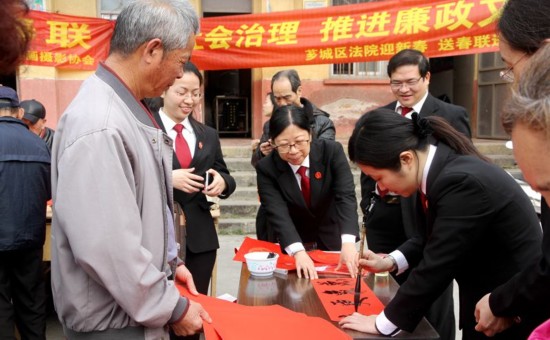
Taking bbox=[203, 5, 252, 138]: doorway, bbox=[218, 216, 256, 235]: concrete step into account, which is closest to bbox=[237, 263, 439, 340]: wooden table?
bbox=[218, 216, 256, 235]: concrete step

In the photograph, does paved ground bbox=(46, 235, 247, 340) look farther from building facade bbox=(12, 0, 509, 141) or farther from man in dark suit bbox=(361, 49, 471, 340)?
building facade bbox=(12, 0, 509, 141)

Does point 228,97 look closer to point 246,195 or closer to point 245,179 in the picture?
point 245,179

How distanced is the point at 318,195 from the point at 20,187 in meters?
1.61

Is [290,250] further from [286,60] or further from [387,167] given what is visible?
[286,60]

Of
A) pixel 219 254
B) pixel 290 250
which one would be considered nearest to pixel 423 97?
pixel 290 250

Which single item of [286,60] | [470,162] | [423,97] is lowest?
[470,162]

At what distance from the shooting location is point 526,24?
1.41m

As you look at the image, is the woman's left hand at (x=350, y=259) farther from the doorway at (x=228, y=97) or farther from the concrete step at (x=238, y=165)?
the doorway at (x=228, y=97)

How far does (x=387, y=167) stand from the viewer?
1.58 metres

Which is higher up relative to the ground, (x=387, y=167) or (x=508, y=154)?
(x=387, y=167)

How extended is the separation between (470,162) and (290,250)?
3.06ft

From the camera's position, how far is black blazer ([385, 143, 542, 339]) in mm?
1432

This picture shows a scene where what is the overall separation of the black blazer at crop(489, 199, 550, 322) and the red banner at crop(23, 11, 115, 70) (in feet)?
16.4

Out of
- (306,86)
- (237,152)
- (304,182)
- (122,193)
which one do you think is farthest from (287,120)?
(306,86)
